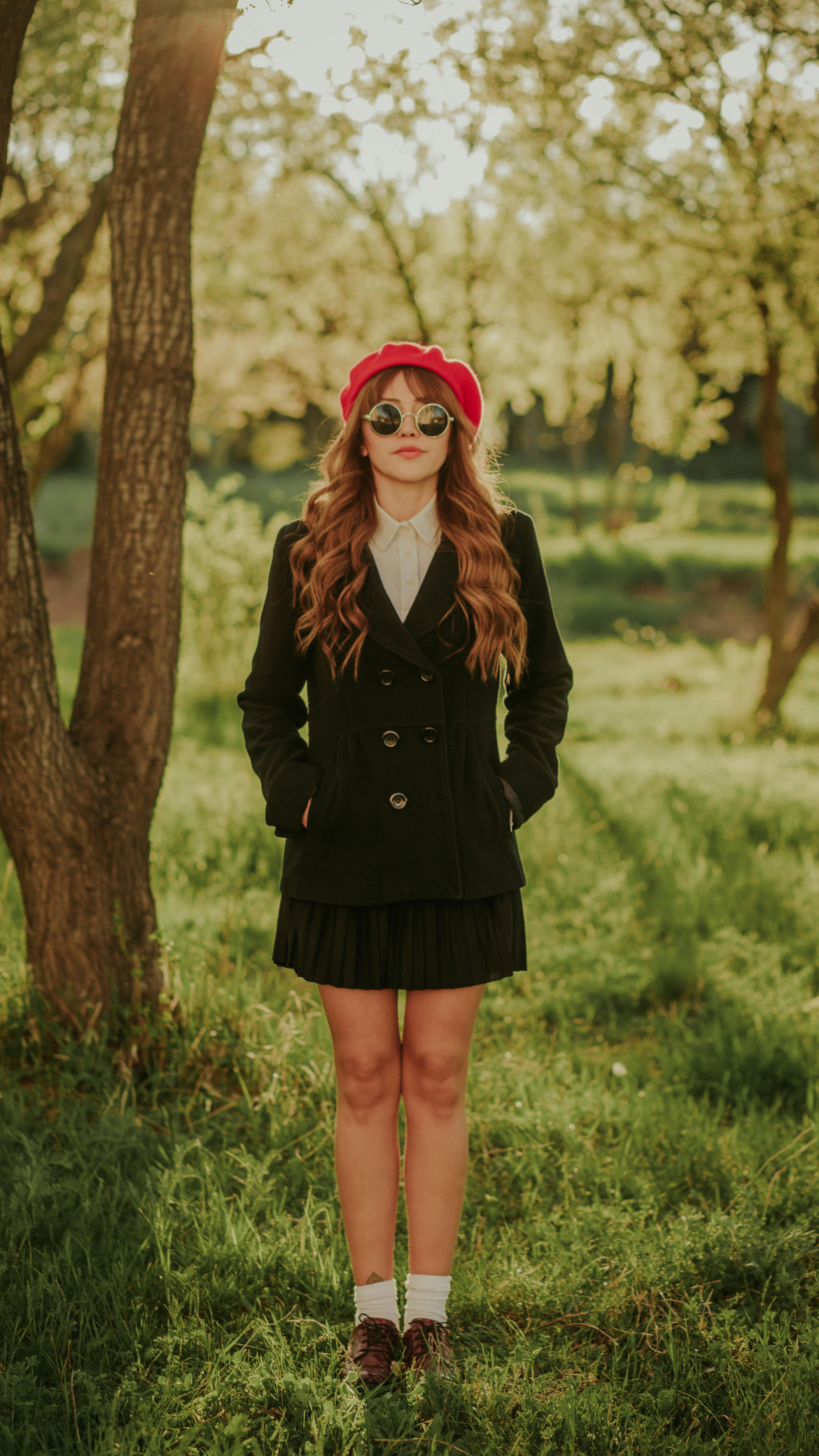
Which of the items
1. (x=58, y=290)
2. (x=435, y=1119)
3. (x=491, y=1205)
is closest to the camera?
(x=435, y=1119)

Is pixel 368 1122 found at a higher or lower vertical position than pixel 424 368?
lower

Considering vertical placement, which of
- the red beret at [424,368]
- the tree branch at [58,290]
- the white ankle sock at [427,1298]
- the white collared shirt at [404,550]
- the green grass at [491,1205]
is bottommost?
the green grass at [491,1205]

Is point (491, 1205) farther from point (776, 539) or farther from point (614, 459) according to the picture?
point (614, 459)

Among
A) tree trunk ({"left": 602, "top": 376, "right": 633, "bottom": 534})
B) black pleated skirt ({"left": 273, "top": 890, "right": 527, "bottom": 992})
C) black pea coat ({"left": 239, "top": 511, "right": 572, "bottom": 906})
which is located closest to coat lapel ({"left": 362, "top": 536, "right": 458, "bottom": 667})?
black pea coat ({"left": 239, "top": 511, "right": 572, "bottom": 906})

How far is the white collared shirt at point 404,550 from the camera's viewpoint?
8.86 ft

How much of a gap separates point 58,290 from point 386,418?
5.85m

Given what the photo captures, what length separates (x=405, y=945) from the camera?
258 cm

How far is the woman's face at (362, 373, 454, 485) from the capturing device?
266 cm

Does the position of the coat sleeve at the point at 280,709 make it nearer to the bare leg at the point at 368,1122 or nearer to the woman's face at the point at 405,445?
the woman's face at the point at 405,445

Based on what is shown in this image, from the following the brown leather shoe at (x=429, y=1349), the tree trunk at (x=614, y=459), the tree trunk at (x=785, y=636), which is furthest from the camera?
the tree trunk at (x=614, y=459)

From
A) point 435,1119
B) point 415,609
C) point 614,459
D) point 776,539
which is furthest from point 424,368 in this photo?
point 614,459

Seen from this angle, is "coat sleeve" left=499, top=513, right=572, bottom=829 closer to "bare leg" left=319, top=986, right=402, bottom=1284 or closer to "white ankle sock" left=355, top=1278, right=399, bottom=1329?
"bare leg" left=319, top=986, right=402, bottom=1284

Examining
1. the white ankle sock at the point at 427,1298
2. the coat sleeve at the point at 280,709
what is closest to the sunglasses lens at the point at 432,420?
the coat sleeve at the point at 280,709

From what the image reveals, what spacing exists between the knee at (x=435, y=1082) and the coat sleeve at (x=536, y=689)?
1.90 ft
